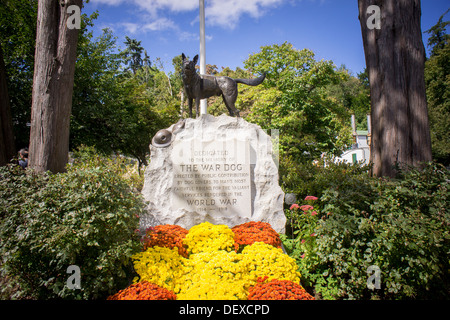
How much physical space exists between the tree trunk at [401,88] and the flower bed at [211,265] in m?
3.44

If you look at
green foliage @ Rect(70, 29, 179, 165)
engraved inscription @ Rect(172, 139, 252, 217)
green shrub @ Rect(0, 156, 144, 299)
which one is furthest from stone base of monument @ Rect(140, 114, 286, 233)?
green foliage @ Rect(70, 29, 179, 165)

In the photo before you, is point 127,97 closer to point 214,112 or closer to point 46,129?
point 214,112

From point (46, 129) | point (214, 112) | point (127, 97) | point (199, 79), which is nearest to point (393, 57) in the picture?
point (199, 79)

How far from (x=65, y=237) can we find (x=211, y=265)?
5.34 ft

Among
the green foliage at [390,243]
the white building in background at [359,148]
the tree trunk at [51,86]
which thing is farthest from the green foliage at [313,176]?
the white building in background at [359,148]

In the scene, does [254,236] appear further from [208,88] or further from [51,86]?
[51,86]

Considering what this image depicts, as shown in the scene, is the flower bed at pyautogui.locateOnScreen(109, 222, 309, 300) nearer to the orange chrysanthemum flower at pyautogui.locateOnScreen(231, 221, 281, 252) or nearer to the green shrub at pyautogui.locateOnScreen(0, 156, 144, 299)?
the orange chrysanthemum flower at pyautogui.locateOnScreen(231, 221, 281, 252)

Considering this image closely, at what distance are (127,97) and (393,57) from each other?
51.3 feet

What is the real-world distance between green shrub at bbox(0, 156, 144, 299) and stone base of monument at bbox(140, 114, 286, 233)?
164 cm

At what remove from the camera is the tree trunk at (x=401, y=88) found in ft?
17.5

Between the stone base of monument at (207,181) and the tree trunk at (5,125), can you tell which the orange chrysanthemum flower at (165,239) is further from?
the tree trunk at (5,125)

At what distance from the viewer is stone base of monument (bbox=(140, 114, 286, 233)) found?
5055mm

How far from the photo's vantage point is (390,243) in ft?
10.1
